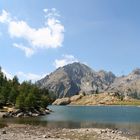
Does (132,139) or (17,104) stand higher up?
(17,104)

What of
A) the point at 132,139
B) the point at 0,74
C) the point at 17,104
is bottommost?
the point at 132,139

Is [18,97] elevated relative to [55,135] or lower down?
elevated

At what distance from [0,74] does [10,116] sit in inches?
2544

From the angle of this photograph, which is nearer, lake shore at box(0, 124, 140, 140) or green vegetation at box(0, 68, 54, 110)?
lake shore at box(0, 124, 140, 140)

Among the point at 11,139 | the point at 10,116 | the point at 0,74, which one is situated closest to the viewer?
the point at 11,139

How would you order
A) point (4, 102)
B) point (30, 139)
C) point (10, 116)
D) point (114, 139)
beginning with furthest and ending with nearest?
point (4, 102) → point (10, 116) → point (114, 139) → point (30, 139)

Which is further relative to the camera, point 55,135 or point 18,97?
point 18,97

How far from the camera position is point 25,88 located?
18162 cm

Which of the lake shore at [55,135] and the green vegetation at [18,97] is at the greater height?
the green vegetation at [18,97]

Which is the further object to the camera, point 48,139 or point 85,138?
point 85,138

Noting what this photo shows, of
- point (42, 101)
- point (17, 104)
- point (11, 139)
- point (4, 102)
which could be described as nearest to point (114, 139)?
point (11, 139)

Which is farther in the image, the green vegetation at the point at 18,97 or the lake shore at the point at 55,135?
the green vegetation at the point at 18,97

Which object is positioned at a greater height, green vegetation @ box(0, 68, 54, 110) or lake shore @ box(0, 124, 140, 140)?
green vegetation @ box(0, 68, 54, 110)

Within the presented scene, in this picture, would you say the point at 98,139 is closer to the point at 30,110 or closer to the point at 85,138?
the point at 85,138
